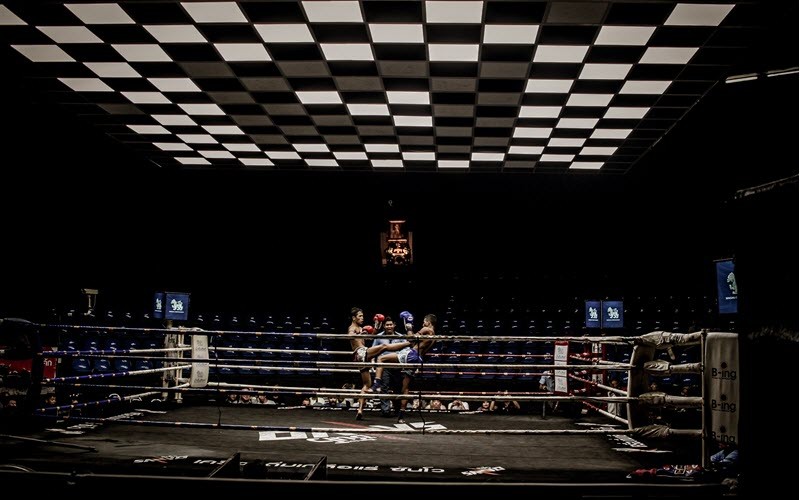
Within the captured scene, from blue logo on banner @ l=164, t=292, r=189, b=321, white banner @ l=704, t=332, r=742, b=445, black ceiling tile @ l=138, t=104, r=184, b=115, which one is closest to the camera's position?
white banner @ l=704, t=332, r=742, b=445

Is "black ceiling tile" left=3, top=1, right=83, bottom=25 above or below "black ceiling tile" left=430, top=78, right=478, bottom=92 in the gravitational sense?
above

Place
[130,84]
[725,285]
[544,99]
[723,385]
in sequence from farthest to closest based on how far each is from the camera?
[725,285], [544,99], [130,84], [723,385]

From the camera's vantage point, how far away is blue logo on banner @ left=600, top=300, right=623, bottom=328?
27.9ft

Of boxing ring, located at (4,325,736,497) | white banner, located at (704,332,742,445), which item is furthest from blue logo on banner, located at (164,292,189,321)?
white banner, located at (704,332,742,445)

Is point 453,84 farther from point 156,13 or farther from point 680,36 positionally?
point 156,13

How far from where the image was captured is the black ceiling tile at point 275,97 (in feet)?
17.3

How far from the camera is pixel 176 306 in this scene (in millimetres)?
7902

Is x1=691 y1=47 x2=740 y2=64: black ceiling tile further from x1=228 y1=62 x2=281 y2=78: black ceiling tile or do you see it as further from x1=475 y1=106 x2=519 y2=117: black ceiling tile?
x1=228 y1=62 x2=281 y2=78: black ceiling tile

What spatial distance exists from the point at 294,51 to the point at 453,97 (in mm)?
1684

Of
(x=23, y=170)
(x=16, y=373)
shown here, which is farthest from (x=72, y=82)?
(x=16, y=373)

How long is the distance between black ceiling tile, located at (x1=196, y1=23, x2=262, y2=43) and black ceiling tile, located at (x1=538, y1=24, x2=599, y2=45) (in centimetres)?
231

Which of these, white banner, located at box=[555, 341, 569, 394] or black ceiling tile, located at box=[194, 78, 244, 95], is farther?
white banner, located at box=[555, 341, 569, 394]

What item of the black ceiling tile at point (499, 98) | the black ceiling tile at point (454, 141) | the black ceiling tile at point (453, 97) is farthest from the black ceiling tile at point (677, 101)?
the black ceiling tile at point (454, 141)

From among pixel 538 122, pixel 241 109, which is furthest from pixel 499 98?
pixel 241 109
